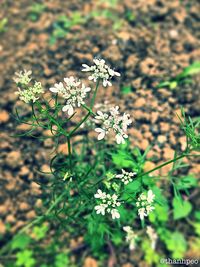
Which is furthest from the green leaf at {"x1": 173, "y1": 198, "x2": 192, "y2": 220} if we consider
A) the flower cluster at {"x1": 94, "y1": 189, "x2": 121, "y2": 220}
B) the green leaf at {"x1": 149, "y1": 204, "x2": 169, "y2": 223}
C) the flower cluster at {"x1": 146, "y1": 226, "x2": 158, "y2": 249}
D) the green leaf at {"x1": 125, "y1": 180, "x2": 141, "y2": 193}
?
the flower cluster at {"x1": 94, "y1": 189, "x2": 121, "y2": 220}

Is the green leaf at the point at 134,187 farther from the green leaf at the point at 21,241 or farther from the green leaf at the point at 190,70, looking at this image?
the green leaf at the point at 190,70

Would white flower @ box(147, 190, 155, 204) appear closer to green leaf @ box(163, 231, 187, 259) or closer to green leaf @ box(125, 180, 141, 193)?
green leaf @ box(125, 180, 141, 193)

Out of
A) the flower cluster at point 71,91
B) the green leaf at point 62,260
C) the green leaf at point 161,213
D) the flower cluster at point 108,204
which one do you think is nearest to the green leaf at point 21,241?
the green leaf at point 62,260

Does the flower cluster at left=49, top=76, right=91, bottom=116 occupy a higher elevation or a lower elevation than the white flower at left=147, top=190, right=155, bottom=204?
higher

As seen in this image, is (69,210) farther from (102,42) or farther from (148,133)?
(102,42)

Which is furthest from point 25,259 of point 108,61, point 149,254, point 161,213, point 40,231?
point 108,61
